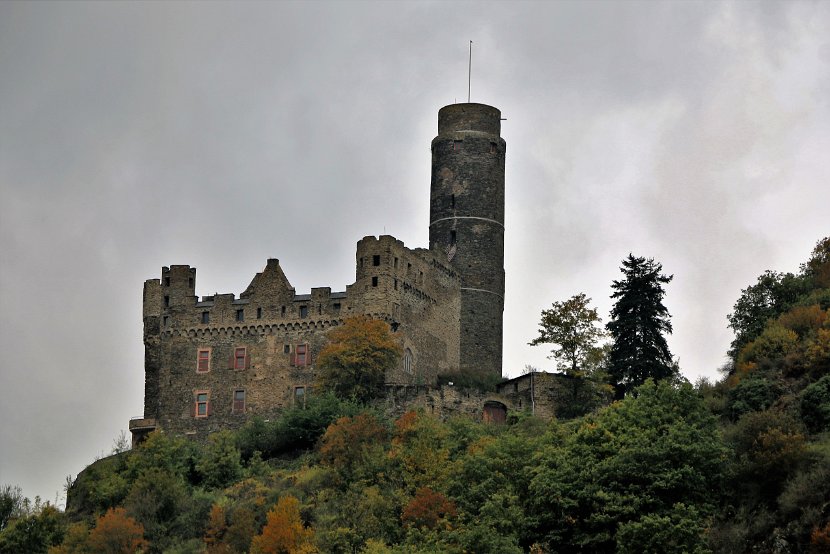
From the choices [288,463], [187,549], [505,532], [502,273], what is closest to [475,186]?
[502,273]

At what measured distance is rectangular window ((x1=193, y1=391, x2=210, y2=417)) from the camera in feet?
252

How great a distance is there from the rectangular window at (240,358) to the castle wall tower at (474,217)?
10.1 meters

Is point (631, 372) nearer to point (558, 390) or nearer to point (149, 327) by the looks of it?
point (558, 390)

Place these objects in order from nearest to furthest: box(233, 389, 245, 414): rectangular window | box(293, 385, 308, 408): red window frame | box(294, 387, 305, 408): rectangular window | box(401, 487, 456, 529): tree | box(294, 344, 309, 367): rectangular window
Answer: box(401, 487, 456, 529): tree
box(293, 385, 308, 408): red window frame
box(294, 387, 305, 408): rectangular window
box(294, 344, 309, 367): rectangular window
box(233, 389, 245, 414): rectangular window

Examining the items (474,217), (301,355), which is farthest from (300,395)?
(474,217)

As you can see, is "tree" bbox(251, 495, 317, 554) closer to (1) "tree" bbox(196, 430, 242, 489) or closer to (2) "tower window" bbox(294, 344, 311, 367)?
(1) "tree" bbox(196, 430, 242, 489)

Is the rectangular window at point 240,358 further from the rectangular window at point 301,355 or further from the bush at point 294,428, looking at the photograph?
the bush at point 294,428

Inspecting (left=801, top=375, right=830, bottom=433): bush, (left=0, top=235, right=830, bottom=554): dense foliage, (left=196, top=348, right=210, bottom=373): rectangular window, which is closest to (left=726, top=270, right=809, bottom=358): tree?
(left=0, top=235, right=830, bottom=554): dense foliage

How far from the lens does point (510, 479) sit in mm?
59875

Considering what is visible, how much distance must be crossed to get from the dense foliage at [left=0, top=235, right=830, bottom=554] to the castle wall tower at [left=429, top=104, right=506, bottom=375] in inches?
359

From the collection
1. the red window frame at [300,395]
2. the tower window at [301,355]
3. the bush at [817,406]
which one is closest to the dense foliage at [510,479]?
the bush at [817,406]

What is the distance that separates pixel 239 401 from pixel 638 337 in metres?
16.8

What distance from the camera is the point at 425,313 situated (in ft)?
256

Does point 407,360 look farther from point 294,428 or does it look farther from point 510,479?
point 510,479
